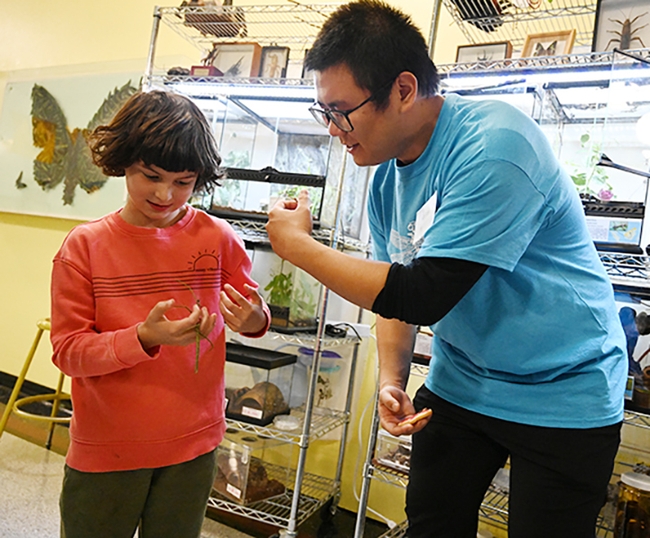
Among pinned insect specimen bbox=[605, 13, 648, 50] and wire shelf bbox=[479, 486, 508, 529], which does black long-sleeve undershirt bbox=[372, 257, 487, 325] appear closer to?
wire shelf bbox=[479, 486, 508, 529]

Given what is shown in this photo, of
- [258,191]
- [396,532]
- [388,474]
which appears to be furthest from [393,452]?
[258,191]

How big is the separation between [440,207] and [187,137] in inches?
20.9

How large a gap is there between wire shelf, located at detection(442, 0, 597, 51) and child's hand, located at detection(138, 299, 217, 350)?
1.46 meters

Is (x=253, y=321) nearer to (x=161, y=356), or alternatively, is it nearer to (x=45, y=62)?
(x=161, y=356)

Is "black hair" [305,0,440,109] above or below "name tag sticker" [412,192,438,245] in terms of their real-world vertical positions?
above

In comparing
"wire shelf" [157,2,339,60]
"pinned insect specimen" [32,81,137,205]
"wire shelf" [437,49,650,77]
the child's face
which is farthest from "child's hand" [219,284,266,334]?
"pinned insect specimen" [32,81,137,205]

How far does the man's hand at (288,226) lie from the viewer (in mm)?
869

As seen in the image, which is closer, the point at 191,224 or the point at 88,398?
the point at 88,398

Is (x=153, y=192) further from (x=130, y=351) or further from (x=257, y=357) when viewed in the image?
(x=257, y=357)

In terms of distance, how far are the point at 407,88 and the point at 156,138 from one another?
1.57 ft

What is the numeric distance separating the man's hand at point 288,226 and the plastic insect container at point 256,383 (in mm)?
1075

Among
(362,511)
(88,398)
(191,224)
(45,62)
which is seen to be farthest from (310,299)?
(45,62)

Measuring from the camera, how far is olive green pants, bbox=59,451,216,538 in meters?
0.96

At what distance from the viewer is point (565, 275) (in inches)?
33.1
